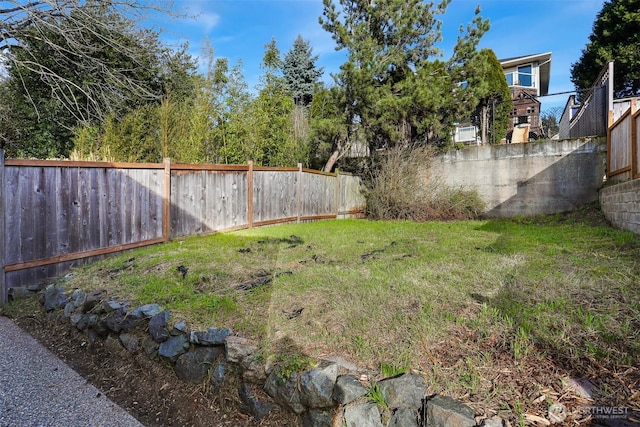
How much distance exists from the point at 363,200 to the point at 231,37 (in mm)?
6295

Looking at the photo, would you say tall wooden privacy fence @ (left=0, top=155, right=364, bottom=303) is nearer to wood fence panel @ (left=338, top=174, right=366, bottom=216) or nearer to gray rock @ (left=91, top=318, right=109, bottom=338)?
gray rock @ (left=91, top=318, right=109, bottom=338)

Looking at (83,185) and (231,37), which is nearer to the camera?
(83,185)

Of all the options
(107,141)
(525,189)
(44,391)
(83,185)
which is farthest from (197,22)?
(525,189)

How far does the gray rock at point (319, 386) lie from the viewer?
74.6 inches

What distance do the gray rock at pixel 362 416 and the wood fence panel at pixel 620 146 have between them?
5.98 metres

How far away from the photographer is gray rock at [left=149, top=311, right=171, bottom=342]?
2708mm

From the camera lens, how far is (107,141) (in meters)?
8.12

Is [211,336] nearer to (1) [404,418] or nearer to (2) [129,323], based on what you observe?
(2) [129,323]

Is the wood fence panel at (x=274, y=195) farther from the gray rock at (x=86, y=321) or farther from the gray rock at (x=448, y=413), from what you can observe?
the gray rock at (x=448, y=413)

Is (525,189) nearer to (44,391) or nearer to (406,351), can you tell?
(406,351)

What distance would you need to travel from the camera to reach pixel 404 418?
1675mm

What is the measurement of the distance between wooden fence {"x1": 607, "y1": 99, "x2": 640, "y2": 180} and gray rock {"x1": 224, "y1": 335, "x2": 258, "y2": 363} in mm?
5666

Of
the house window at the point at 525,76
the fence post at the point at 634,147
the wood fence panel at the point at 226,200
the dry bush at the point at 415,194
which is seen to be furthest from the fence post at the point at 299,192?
the house window at the point at 525,76

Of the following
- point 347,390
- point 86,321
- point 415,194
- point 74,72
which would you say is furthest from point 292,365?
point 74,72
